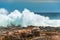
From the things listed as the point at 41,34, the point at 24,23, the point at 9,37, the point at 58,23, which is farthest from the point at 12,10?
the point at 58,23

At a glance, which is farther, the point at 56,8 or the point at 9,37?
the point at 56,8

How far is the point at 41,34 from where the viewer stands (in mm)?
1953

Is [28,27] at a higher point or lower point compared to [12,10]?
lower

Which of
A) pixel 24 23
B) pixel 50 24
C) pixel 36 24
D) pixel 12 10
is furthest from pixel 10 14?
pixel 50 24

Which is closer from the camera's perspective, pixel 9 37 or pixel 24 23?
pixel 9 37

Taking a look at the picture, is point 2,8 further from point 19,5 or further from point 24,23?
point 24,23

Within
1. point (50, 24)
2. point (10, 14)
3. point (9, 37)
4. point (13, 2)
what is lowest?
point (9, 37)

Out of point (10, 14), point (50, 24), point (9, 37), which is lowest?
point (9, 37)

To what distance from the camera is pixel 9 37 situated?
75.2 inches

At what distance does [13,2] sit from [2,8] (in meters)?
0.18

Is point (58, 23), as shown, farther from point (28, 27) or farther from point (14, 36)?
point (14, 36)

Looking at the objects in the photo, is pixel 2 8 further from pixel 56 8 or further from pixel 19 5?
pixel 56 8

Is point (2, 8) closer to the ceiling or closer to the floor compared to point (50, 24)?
closer to the ceiling

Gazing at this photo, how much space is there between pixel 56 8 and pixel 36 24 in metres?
0.37
